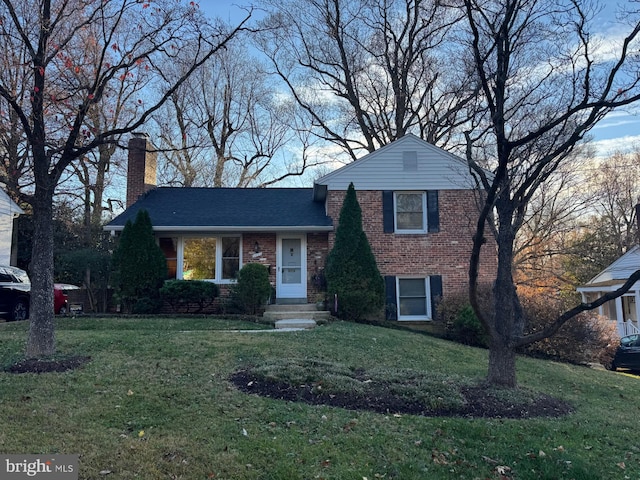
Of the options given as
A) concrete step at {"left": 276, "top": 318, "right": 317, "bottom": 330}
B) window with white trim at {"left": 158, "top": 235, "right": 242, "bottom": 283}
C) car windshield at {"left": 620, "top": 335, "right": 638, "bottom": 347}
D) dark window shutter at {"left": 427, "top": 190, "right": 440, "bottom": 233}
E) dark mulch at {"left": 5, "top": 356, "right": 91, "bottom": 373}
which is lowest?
car windshield at {"left": 620, "top": 335, "right": 638, "bottom": 347}

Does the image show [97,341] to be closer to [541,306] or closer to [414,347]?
[414,347]

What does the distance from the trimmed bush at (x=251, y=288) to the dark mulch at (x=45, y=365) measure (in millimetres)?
6334

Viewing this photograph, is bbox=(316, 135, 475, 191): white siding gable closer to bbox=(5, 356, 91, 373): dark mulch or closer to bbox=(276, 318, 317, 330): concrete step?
bbox=(276, 318, 317, 330): concrete step

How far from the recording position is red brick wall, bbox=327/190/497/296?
48.0 ft

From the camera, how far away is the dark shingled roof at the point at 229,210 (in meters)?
14.5

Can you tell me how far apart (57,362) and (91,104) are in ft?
12.6

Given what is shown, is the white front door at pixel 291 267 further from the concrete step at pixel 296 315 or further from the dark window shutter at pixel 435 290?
the dark window shutter at pixel 435 290

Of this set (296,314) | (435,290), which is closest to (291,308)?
(296,314)

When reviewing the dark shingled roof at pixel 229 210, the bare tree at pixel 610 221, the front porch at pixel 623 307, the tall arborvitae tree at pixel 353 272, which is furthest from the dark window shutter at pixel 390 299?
the bare tree at pixel 610 221

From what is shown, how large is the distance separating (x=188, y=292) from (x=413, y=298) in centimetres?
675

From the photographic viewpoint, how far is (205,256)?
1498 centimetres

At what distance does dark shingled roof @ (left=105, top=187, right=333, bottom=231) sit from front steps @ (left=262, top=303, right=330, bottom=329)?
2433mm

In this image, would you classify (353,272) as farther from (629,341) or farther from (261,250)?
(629,341)

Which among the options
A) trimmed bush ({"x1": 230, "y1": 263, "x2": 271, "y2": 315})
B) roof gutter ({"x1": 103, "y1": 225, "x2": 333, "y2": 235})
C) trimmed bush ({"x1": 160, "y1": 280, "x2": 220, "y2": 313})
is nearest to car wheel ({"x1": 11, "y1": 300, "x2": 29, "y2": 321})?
roof gutter ({"x1": 103, "y1": 225, "x2": 333, "y2": 235})
